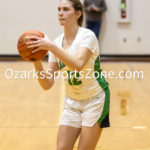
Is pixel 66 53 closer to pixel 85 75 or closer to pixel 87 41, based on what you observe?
pixel 87 41

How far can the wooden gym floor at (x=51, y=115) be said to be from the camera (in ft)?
13.1

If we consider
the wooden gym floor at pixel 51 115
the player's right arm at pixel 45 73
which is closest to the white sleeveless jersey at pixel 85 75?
the player's right arm at pixel 45 73

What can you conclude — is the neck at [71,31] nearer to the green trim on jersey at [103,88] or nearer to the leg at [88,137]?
the green trim on jersey at [103,88]

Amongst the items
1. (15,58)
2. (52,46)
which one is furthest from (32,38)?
(15,58)

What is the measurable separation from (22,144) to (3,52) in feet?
23.6

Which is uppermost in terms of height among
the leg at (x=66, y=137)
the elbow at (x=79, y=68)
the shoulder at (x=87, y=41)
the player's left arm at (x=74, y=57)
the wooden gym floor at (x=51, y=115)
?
the shoulder at (x=87, y=41)

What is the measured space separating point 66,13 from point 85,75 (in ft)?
1.73

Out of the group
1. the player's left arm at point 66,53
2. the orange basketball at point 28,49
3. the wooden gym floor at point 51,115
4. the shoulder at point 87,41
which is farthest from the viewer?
the wooden gym floor at point 51,115

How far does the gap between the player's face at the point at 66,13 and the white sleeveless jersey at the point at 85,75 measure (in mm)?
124

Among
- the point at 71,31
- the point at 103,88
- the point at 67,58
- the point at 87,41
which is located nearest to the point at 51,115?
the point at 103,88

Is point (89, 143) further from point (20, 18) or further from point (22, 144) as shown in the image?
point (20, 18)

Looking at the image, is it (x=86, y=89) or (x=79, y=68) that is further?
(x=86, y=89)

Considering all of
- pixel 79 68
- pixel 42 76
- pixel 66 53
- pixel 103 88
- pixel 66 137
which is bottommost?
pixel 66 137

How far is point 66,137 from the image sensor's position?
103 inches
